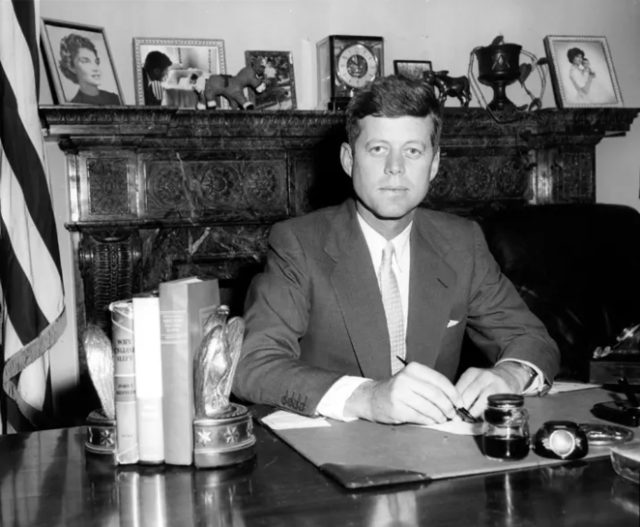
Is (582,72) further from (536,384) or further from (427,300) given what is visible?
(536,384)

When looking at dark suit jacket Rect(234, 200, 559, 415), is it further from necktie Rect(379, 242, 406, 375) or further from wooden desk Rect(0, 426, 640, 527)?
wooden desk Rect(0, 426, 640, 527)

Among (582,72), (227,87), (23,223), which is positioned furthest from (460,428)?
(582,72)

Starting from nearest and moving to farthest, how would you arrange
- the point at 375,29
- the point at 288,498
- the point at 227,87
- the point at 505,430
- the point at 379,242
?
the point at 288,498 → the point at 505,430 → the point at 379,242 → the point at 227,87 → the point at 375,29

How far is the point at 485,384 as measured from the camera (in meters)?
1.60

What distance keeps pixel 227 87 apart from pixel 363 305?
1697 mm

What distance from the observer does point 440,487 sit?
3.72 feet

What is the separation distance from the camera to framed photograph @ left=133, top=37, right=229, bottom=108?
334cm

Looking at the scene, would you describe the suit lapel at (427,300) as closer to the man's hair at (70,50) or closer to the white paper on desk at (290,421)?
the white paper on desk at (290,421)

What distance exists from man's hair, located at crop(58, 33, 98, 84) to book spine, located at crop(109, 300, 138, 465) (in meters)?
2.13

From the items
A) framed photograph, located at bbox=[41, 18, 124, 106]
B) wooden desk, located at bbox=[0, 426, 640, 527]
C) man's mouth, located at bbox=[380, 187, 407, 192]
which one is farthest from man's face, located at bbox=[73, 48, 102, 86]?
wooden desk, located at bbox=[0, 426, 640, 527]

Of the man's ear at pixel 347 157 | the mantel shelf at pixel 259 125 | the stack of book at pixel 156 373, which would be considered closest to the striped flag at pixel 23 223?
the mantel shelf at pixel 259 125

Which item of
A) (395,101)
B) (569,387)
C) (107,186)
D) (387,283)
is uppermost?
(395,101)

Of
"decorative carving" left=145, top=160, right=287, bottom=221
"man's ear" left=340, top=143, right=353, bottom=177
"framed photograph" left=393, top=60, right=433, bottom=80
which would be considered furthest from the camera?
"framed photograph" left=393, top=60, right=433, bottom=80

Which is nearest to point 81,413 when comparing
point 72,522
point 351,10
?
point 351,10
